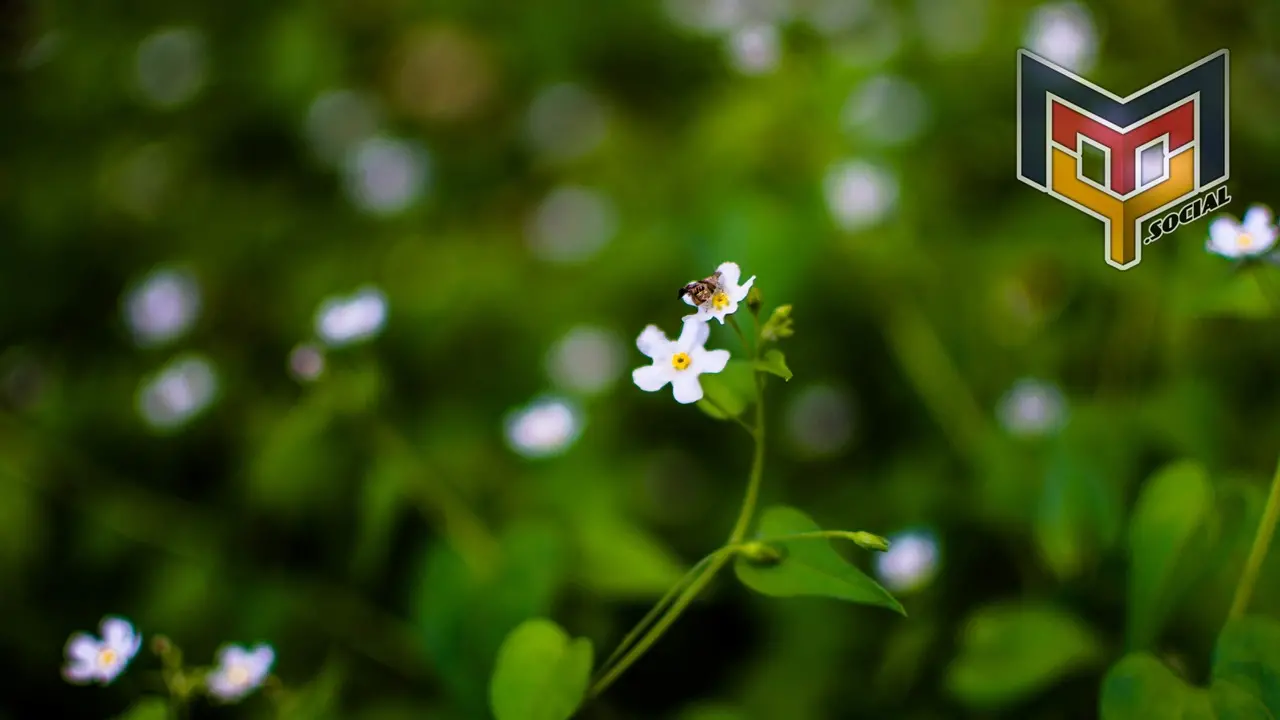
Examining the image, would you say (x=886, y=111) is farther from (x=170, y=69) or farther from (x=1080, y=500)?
(x=170, y=69)

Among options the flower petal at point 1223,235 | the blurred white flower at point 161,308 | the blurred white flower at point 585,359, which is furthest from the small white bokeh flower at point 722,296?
the blurred white flower at point 161,308

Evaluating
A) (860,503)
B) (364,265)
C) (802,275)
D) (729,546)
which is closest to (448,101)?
(364,265)

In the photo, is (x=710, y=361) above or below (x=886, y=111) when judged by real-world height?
above

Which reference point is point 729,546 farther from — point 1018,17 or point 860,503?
point 1018,17

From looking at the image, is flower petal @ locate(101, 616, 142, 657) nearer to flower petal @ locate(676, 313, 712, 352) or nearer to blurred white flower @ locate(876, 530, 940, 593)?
flower petal @ locate(676, 313, 712, 352)

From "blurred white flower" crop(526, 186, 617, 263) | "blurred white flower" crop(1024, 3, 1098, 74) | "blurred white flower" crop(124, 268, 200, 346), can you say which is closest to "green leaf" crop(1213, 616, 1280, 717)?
"blurred white flower" crop(1024, 3, 1098, 74)

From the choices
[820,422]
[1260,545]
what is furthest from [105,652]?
[1260,545]
